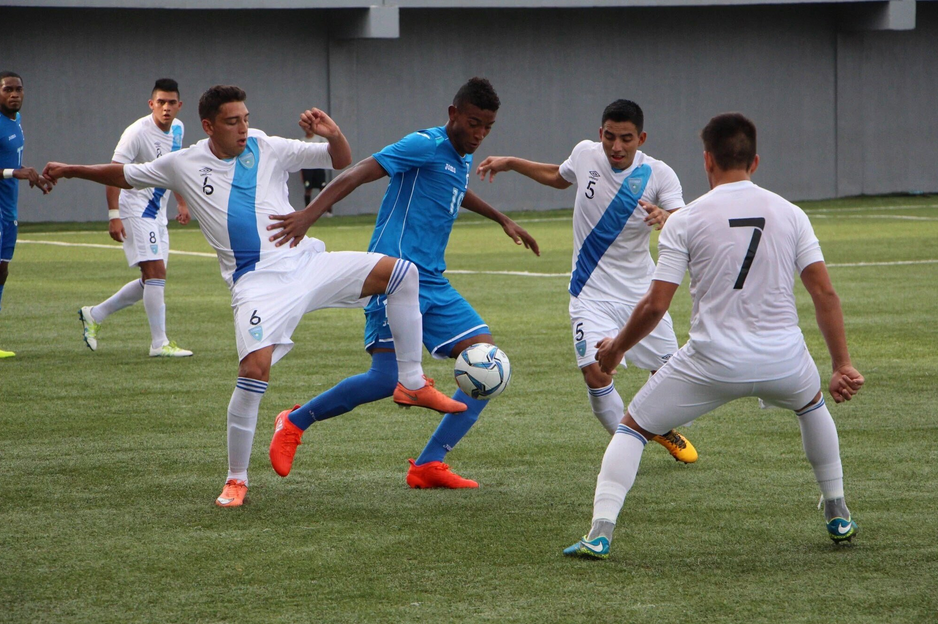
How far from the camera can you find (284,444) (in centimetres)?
612

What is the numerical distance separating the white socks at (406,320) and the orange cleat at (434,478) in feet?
1.32

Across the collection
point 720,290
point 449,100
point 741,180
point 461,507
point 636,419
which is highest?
point 449,100

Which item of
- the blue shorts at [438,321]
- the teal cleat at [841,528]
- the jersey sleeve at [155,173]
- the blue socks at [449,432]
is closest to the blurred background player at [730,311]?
the teal cleat at [841,528]

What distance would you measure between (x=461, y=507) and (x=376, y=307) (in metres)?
1.19

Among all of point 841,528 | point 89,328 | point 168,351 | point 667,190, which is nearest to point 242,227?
point 667,190

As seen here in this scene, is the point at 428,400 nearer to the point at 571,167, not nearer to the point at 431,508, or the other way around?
the point at 431,508

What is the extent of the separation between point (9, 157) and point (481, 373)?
21.6 ft

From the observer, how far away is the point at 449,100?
3072 centimetres

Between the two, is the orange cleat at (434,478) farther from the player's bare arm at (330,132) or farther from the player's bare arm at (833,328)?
the player's bare arm at (833,328)

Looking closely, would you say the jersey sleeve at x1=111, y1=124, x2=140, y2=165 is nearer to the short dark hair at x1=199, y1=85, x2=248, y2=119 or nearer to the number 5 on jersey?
the short dark hair at x1=199, y1=85, x2=248, y2=119

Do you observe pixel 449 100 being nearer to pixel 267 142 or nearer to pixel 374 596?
pixel 267 142

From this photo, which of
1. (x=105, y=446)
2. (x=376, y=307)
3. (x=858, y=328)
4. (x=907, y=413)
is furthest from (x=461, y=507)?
(x=858, y=328)

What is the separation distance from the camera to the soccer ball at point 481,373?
236 inches

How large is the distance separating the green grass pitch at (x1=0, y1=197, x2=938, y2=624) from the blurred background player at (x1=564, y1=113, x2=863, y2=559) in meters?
0.55
